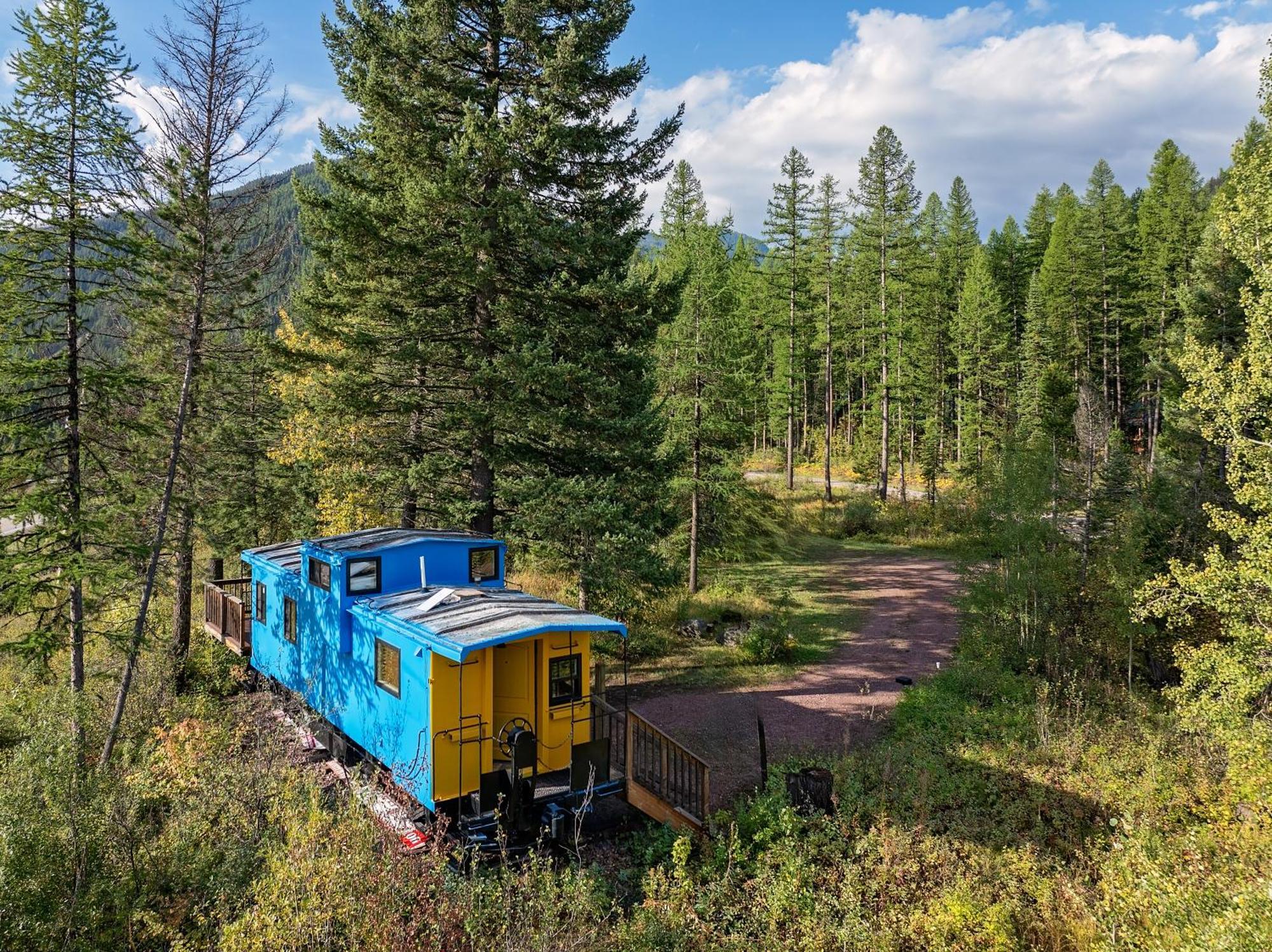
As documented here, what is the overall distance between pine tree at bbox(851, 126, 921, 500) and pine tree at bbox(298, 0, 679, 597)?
24668 millimetres

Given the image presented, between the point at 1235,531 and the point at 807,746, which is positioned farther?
the point at 807,746

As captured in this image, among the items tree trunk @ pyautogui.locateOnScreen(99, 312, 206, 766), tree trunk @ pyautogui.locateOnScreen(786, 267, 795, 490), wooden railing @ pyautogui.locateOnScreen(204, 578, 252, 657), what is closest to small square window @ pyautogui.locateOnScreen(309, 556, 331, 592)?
tree trunk @ pyautogui.locateOnScreen(99, 312, 206, 766)

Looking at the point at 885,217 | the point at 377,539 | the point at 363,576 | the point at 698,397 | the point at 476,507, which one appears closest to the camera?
Result: the point at 363,576

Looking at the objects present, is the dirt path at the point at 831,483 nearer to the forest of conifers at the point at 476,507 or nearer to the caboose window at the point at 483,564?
the forest of conifers at the point at 476,507

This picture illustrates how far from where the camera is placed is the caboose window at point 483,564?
11.1 metres

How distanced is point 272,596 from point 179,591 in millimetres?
4710

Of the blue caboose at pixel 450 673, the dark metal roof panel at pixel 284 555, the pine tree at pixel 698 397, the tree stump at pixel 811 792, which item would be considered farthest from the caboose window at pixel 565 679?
the pine tree at pixel 698 397

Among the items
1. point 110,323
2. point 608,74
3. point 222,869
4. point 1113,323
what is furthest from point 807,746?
point 1113,323

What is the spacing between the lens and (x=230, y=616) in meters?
15.0

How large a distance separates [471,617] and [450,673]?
2.37 feet

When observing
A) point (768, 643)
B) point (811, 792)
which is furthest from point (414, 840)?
point (768, 643)

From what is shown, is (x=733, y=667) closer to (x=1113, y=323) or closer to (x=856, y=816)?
(x=856, y=816)

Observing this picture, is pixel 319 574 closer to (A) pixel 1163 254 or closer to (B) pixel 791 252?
(B) pixel 791 252

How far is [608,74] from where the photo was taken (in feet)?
43.9
